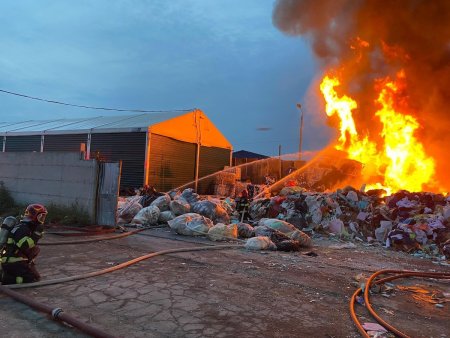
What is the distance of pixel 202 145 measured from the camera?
2245 cm

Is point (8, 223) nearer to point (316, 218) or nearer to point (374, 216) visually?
point (316, 218)

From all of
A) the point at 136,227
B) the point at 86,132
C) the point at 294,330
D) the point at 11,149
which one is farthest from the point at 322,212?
the point at 11,149

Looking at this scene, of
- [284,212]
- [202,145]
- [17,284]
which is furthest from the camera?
[202,145]

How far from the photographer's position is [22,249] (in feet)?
15.9

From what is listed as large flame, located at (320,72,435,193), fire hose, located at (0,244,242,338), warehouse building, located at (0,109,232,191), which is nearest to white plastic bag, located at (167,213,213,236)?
fire hose, located at (0,244,242,338)

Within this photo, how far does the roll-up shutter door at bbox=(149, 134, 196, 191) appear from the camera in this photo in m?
19.2

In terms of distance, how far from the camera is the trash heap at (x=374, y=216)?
962 cm

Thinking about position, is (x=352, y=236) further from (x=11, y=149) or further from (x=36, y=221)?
(x=11, y=149)

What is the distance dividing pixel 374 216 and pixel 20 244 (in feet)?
30.6

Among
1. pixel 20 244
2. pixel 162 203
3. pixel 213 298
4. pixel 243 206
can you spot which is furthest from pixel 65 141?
pixel 213 298

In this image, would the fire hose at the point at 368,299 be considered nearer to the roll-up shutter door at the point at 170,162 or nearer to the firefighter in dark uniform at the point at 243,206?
the firefighter in dark uniform at the point at 243,206

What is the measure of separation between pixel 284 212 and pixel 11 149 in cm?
1838

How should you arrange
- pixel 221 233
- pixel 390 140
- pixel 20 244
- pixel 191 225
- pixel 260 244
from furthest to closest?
pixel 390 140
pixel 191 225
pixel 221 233
pixel 260 244
pixel 20 244

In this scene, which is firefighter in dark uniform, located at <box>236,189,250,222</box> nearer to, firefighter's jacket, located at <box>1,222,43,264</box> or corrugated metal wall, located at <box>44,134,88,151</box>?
firefighter's jacket, located at <box>1,222,43,264</box>
